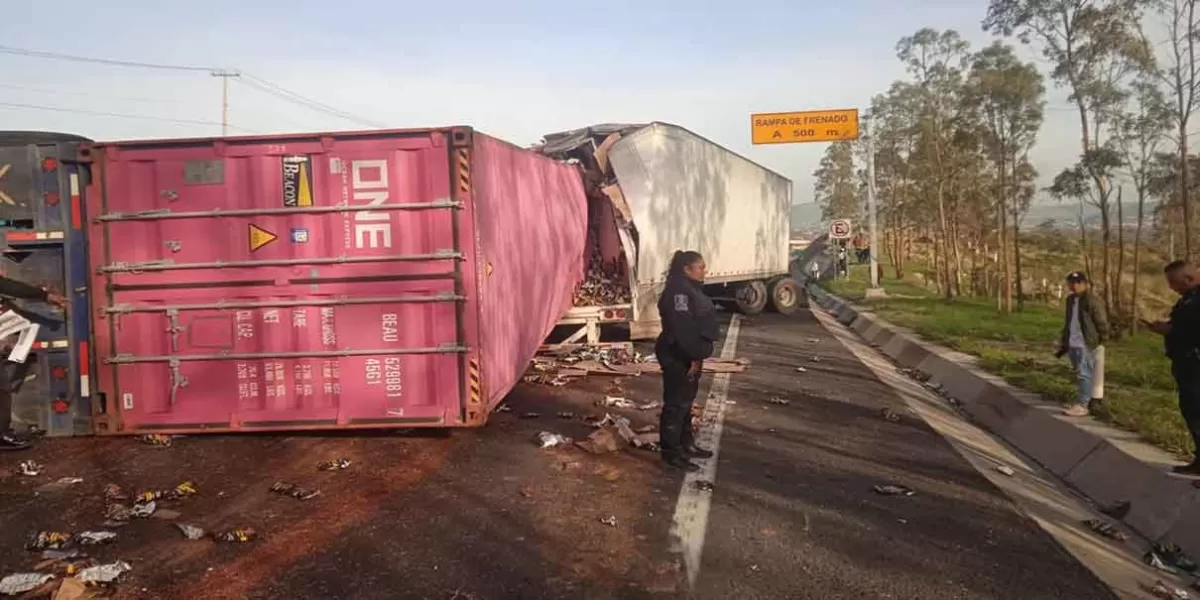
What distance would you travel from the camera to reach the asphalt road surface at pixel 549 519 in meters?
4.27

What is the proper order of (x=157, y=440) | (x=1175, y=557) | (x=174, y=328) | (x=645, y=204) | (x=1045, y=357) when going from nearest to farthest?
(x=1175, y=557), (x=174, y=328), (x=157, y=440), (x=1045, y=357), (x=645, y=204)

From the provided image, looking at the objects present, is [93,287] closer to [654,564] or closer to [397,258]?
[397,258]

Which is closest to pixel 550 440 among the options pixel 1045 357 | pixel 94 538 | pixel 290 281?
pixel 290 281

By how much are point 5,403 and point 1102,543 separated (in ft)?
26.1

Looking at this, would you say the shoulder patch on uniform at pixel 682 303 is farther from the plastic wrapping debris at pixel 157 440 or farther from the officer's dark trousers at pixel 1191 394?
the plastic wrapping debris at pixel 157 440

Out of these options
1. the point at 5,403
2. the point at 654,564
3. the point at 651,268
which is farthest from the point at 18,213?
the point at 651,268

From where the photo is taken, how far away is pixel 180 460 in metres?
6.71

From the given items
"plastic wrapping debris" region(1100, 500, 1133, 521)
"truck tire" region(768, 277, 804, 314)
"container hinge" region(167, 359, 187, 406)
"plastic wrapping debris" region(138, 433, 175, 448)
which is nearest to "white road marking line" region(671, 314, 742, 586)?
"plastic wrapping debris" region(1100, 500, 1133, 521)

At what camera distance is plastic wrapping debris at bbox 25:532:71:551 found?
4758 mm

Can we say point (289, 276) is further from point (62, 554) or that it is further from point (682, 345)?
point (682, 345)

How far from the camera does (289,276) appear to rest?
6.94 metres

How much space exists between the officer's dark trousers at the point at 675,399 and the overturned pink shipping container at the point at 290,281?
1.52 m

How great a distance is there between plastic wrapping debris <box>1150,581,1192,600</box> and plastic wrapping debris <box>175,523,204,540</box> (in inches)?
203

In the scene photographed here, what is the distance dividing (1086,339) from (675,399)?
4087mm
